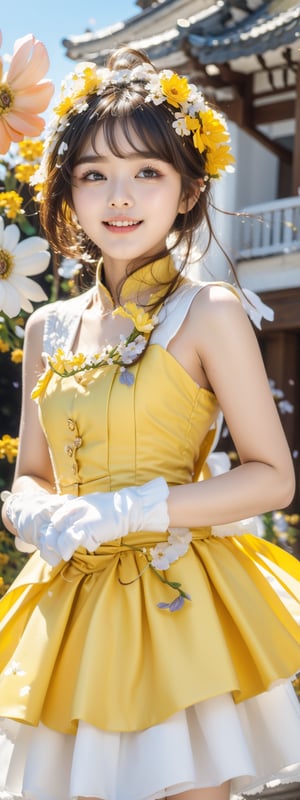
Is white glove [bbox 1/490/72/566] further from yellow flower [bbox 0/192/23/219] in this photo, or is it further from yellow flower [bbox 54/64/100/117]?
yellow flower [bbox 0/192/23/219]

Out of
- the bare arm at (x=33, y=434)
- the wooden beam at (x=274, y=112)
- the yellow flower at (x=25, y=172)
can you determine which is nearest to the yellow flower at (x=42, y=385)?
the bare arm at (x=33, y=434)

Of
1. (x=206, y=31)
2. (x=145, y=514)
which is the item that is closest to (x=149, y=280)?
(x=145, y=514)

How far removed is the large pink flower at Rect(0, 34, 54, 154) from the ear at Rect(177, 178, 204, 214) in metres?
0.30

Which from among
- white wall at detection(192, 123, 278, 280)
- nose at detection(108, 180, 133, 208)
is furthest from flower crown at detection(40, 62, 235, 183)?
white wall at detection(192, 123, 278, 280)

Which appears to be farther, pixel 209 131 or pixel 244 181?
pixel 244 181

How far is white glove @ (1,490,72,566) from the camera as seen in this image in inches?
64.9

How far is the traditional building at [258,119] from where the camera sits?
8086mm

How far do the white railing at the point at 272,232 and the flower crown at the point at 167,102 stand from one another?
6.13 metres

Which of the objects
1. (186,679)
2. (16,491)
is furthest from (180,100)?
(186,679)

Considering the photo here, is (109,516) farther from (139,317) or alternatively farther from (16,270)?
(16,270)

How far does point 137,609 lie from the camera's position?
1.72 metres

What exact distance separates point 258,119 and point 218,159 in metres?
8.01

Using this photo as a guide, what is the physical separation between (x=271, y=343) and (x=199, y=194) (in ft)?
21.6

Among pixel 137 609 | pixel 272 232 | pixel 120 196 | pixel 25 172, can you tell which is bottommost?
pixel 137 609
